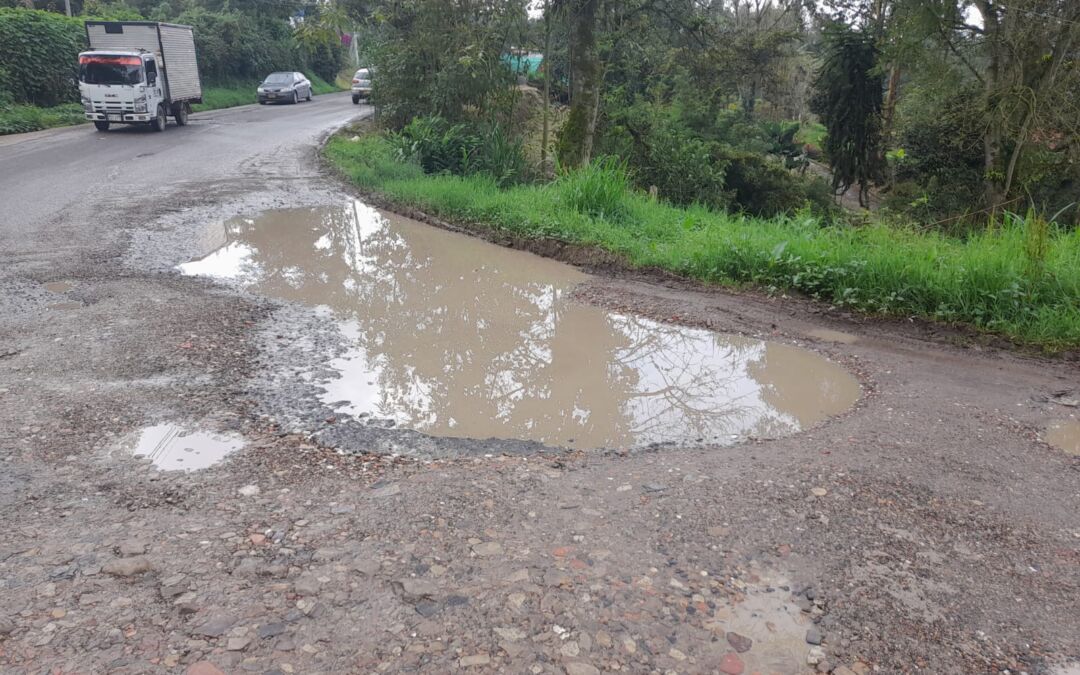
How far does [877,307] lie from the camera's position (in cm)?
705

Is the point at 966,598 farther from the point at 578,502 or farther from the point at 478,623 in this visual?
the point at 478,623

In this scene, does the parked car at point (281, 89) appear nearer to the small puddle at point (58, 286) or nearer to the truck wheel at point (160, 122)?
the truck wheel at point (160, 122)

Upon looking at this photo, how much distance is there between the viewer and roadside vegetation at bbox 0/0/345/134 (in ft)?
70.2

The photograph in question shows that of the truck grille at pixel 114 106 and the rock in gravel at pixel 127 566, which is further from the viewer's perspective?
the truck grille at pixel 114 106

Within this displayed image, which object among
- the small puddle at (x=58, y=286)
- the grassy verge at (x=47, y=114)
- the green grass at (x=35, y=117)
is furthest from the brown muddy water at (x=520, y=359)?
the grassy verge at (x=47, y=114)

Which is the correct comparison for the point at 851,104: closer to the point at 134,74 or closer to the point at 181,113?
the point at 134,74

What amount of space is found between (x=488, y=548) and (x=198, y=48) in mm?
34907

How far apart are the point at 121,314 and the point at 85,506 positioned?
3.29 metres

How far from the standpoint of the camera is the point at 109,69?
18984mm

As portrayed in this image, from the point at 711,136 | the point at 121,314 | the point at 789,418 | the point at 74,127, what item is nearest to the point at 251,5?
the point at 74,127

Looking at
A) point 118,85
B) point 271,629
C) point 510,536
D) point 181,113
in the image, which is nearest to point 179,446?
point 271,629

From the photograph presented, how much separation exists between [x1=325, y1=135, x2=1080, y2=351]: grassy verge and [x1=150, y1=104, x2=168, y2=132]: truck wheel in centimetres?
1280

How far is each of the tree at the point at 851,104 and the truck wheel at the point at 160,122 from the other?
56.5 ft

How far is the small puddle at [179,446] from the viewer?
411cm
